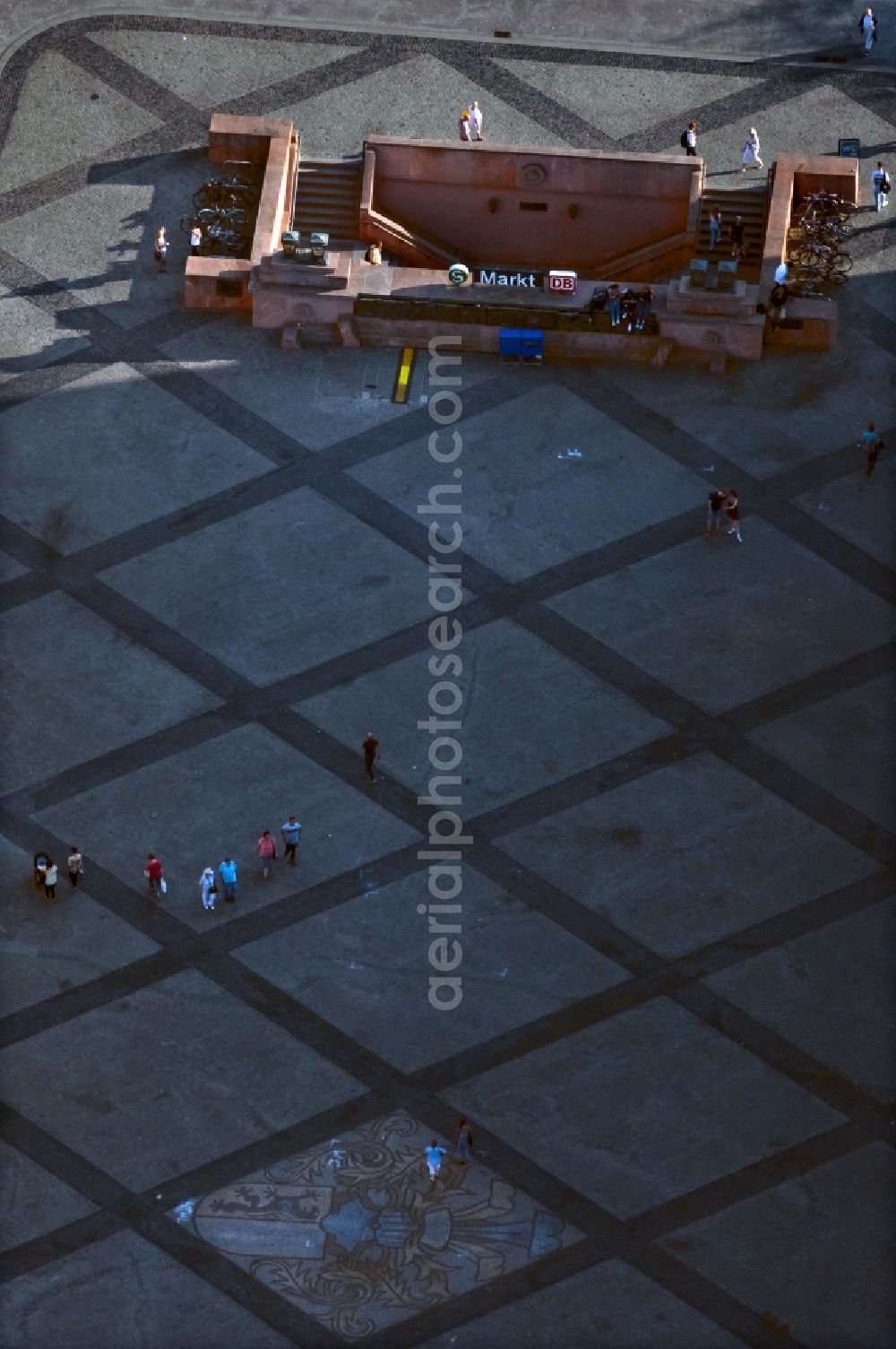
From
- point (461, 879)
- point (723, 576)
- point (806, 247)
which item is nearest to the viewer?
point (461, 879)

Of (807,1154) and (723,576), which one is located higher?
(723,576)

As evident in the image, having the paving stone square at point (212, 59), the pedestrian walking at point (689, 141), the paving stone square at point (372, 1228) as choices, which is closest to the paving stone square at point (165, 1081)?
the paving stone square at point (372, 1228)

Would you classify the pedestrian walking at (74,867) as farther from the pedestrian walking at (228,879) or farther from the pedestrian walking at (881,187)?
the pedestrian walking at (881,187)

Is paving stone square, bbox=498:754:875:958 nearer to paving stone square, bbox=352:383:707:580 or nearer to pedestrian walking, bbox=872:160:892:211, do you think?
paving stone square, bbox=352:383:707:580

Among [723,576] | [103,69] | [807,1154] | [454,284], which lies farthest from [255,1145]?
[103,69]

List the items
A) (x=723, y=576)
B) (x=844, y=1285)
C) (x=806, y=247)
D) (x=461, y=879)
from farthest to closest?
(x=806, y=247), (x=723, y=576), (x=461, y=879), (x=844, y=1285)

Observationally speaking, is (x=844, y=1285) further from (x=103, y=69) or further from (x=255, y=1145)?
(x=103, y=69)
